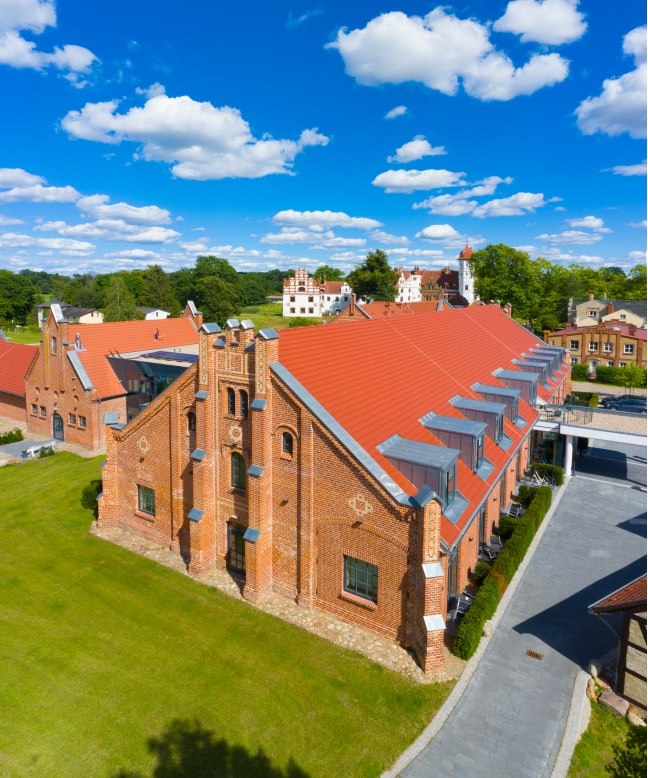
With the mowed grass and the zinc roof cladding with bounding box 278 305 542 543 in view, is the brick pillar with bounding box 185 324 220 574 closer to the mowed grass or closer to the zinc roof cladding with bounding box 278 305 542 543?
the mowed grass

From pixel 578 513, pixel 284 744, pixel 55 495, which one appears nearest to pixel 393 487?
pixel 284 744

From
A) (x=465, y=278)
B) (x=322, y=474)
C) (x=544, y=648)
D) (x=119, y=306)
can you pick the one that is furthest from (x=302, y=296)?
(x=544, y=648)

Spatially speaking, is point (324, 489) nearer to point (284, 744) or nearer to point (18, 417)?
point (284, 744)

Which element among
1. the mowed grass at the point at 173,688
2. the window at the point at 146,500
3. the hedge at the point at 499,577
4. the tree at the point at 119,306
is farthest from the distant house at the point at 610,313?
the mowed grass at the point at 173,688

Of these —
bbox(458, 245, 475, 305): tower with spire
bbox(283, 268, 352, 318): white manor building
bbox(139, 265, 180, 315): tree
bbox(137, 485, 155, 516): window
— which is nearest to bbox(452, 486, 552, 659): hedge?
bbox(137, 485, 155, 516): window

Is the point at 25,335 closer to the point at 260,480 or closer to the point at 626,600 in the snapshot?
the point at 260,480

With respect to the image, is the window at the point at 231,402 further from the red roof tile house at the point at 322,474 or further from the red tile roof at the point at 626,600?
the red tile roof at the point at 626,600
